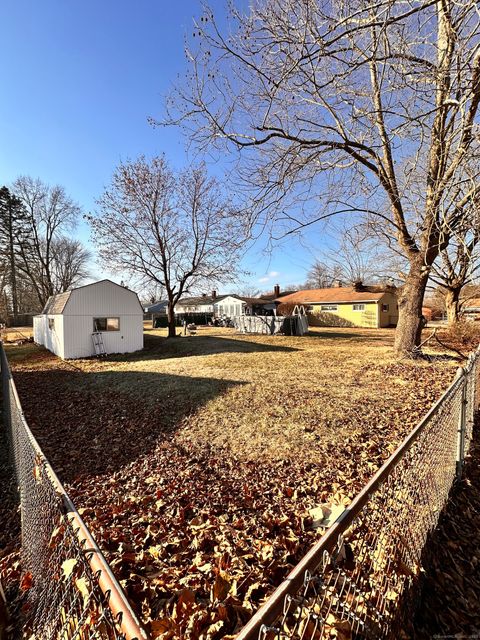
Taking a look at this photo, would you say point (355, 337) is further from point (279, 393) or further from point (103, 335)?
point (103, 335)

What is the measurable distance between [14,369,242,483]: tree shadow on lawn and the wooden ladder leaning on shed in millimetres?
4516

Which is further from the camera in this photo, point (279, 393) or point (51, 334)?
point (51, 334)

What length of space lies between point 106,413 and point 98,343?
9244mm

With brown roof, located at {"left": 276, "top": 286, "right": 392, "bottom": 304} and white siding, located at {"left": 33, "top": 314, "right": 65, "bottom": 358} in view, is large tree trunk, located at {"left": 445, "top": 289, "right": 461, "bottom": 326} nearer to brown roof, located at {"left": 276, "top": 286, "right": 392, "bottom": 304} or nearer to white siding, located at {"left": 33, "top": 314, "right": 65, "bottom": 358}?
brown roof, located at {"left": 276, "top": 286, "right": 392, "bottom": 304}

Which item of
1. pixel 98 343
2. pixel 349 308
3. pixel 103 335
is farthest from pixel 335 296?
pixel 98 343

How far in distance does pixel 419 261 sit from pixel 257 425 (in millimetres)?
6828

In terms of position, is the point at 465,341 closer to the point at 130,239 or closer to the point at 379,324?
the point at 379,324

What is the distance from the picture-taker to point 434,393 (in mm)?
6234

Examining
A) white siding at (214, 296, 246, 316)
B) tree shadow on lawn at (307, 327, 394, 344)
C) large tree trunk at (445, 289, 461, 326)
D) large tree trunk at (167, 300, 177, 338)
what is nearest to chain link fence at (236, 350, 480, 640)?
tree shadow on lawn at (307, 327, 394, 344)

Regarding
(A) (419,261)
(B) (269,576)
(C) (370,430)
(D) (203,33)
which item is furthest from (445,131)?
(B) (269,576)

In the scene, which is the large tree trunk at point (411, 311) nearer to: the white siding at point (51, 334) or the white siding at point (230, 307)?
the white siding at point (51, 334)

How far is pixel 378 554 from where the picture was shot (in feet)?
7.54

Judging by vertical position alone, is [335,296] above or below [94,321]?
above

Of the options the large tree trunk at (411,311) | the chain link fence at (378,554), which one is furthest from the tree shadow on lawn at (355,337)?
the chain link fence at (378,554)
